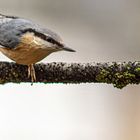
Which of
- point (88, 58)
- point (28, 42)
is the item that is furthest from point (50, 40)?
point (88, 58)

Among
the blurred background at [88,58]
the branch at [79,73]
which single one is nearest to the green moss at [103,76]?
the branch at [79,73]

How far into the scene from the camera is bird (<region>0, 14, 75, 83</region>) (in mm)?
573

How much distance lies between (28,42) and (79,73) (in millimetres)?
83

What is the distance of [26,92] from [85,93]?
0.82 feet

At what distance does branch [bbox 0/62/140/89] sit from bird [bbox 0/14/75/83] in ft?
0.05

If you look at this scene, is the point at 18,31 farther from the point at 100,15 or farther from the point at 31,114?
the point at 100,15

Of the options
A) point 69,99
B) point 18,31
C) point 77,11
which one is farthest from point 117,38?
point 18,31

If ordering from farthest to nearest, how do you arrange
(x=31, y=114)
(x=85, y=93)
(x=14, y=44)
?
(x=85, y=93)
(x=31, y=114)
(x=14, y=44)

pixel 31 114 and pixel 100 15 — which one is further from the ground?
pixel 100 15

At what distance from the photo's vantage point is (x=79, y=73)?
2.07ft

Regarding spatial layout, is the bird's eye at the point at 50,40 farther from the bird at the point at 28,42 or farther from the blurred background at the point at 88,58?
the blurred background at the point at 88,58

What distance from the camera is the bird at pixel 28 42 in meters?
0.57

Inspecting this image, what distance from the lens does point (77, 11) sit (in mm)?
1891

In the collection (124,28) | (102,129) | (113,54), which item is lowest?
(102,129)
